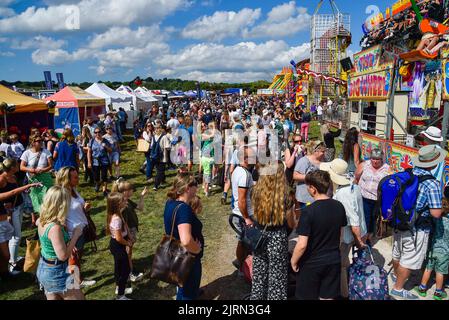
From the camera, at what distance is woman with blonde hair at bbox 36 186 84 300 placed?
9.53 ft

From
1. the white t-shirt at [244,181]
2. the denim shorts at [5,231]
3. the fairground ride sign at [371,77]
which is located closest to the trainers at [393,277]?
the white t-shirt at [244,181]

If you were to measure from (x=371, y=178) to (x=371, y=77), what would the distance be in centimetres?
619

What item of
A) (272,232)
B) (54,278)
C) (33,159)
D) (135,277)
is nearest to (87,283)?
(135,277)

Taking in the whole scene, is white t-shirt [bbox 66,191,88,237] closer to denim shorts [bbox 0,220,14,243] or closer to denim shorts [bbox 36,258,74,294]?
denim shorts [bbox 36,258,74,294]

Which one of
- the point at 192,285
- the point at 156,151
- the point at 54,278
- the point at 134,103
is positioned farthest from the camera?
the point at 134,103

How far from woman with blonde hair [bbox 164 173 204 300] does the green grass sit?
1.00 m

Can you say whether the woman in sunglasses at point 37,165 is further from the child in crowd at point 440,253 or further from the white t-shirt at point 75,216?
the child in crowd at point 440,253

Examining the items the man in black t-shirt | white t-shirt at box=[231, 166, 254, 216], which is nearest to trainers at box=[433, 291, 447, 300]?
the man in black t-shirt

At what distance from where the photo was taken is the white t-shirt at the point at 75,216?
3438 mm

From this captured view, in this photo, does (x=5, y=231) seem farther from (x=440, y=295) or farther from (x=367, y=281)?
(x=440, y=295)

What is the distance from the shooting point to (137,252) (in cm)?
538

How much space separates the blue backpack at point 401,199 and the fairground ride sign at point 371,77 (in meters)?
5.57

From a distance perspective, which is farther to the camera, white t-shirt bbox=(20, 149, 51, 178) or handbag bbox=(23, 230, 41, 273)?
white t-shirt bbox=(20, 149, 51, 178)

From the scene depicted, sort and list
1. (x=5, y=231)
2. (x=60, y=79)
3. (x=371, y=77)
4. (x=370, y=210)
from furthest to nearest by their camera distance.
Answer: (x=60, y=79) → (x=371, y=77) → (x=370, y=210) → (x=5, y=231)
